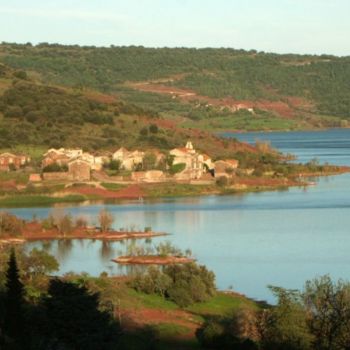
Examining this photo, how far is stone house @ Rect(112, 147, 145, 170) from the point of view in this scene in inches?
2680

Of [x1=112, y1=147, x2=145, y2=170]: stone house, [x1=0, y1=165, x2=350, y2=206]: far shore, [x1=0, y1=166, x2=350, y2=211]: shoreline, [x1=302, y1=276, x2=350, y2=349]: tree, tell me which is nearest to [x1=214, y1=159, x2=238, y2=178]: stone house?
[x1=0, y1=165, x2=350, y2=206]: far shore

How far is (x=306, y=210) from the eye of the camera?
53.8m

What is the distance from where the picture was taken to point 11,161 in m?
66.6

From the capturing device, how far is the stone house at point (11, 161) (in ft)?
216

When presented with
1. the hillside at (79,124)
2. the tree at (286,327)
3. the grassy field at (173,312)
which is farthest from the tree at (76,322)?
the hillside at (79,124)

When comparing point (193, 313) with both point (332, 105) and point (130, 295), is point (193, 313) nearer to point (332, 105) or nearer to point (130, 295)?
point (130, 295)

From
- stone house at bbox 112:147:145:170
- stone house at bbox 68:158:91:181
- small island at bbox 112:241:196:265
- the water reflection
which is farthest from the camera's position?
stone house at bbox 112:147:145:170

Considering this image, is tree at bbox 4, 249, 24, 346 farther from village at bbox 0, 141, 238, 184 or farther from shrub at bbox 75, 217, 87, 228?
village at bbox 0, 141, 238, 184

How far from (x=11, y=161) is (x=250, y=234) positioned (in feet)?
81.4

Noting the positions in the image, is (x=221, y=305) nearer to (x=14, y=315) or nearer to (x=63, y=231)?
(x=14, y=315)

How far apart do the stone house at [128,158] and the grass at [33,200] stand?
7949mm

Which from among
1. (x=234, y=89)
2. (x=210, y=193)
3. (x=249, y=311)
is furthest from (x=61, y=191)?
(x=234, y=89)

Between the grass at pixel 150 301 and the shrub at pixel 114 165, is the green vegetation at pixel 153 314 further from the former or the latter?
the shrub at pixel 114 165

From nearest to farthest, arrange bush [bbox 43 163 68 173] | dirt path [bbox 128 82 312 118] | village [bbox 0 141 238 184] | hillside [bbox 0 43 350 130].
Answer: bush [bbox 43 163 68 173] → village [bbox 0 141 238 184] → hillside [bbox 0 43 350 130] → dirt path [bbox 128 82 312 118]
